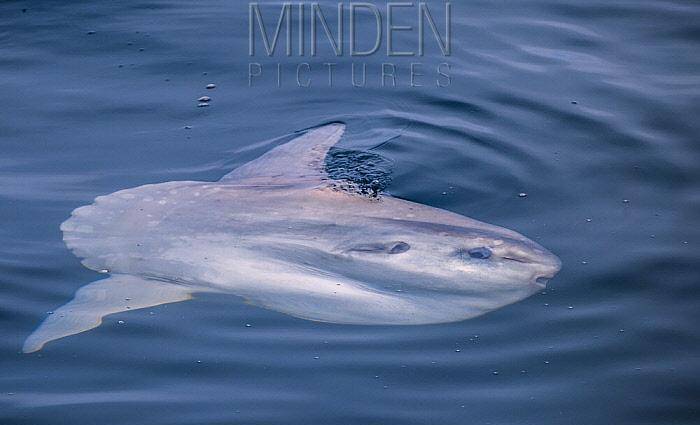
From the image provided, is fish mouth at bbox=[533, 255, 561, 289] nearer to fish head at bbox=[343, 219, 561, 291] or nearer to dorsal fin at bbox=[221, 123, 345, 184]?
fish head at bbox=[343, 219, 561, 291]

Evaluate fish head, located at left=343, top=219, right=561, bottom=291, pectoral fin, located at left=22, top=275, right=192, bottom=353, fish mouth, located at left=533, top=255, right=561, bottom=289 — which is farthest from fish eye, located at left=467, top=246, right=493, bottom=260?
pectoral fin, located at left=22, top=275, right=192, bottom=353

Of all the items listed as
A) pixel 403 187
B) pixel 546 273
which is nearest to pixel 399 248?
pixel 546 273

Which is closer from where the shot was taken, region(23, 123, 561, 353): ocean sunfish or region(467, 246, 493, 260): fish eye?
region(23, 123, 561, 353): ocean sunfish

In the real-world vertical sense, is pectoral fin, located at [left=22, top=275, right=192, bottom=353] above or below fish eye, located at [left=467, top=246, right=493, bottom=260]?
below

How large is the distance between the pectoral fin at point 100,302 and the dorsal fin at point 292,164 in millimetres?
1450

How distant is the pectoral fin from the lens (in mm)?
5402

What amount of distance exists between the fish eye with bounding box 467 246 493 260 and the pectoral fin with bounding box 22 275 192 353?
71.5 inches

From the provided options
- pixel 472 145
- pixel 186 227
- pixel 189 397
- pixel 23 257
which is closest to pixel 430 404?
pixel 189 397

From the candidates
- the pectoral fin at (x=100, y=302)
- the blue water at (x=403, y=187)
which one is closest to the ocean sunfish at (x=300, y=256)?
the pectoral fin at (x=100, y=302)

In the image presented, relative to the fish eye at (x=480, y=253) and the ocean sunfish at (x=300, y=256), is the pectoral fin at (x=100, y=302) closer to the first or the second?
the ocean sunfish at (x=300, y=256)

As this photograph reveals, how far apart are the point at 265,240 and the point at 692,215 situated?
3.27 metres

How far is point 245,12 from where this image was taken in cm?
1115

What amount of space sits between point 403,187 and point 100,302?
273cm

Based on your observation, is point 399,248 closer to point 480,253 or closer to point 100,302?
point 480,253
